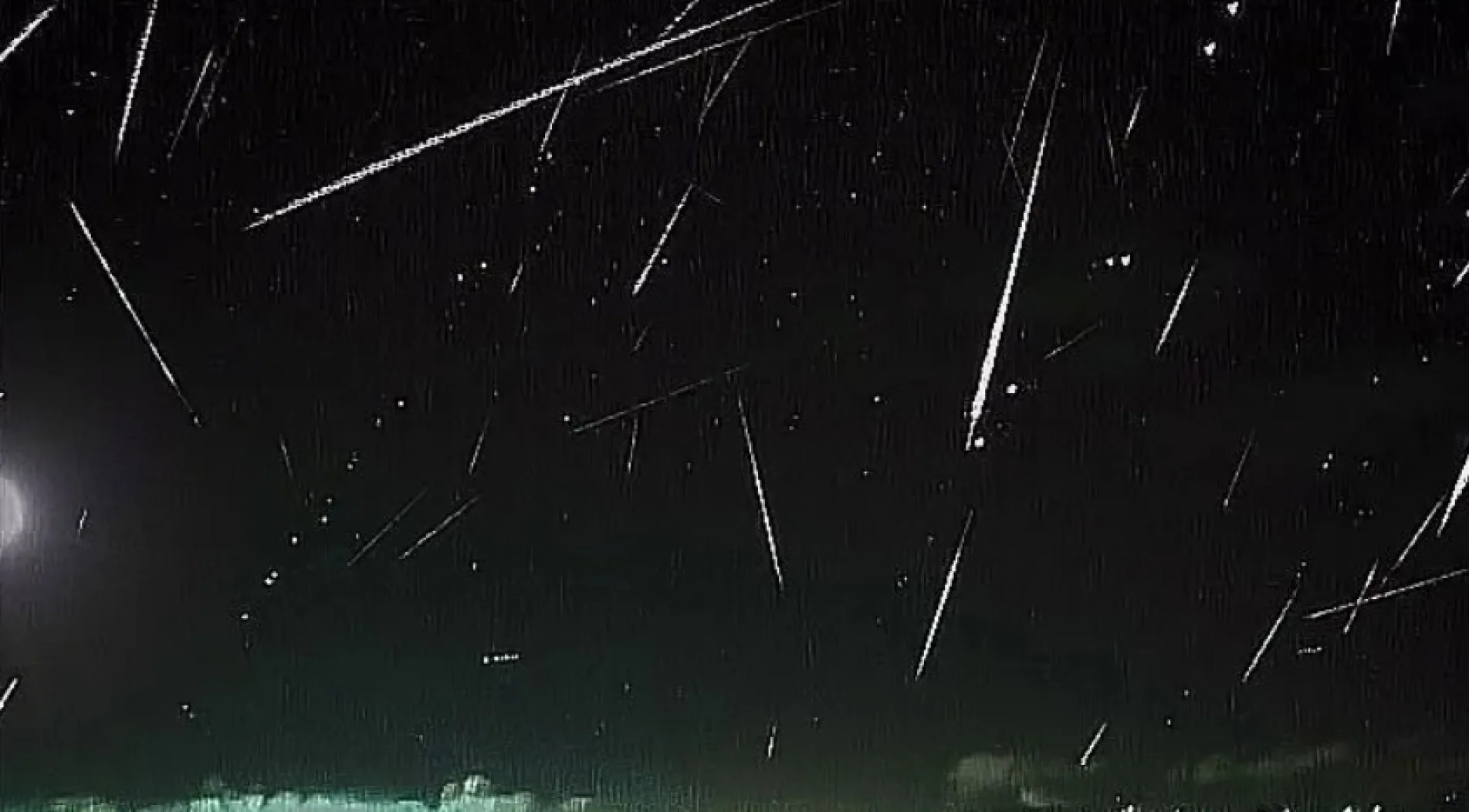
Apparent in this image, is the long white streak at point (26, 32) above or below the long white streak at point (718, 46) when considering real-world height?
above

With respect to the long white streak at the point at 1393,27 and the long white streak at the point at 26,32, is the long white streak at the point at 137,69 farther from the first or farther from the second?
the long white streak at the point at 1393,27

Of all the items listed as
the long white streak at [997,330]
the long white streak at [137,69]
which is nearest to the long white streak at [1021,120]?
the long white streak at [997,330]

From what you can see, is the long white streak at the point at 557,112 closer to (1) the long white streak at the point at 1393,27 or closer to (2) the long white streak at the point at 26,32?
(2) the long white streak at the point at 26,32

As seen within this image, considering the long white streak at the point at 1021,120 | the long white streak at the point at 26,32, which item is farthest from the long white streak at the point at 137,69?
the long white streak at the point at 1021,120

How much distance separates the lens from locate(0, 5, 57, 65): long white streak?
5.16 feet

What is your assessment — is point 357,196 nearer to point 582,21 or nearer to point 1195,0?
point 582,21

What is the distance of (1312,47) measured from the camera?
1.59 m

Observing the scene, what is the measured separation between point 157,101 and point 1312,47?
876 millimetres

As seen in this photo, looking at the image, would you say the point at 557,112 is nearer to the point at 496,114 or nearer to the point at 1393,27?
the point at 496,114

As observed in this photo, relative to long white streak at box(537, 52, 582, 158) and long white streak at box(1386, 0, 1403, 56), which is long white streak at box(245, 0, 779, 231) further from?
long white streak at box(1386, 0, 1403, 56)

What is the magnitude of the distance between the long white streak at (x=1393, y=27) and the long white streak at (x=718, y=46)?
1.36 feet

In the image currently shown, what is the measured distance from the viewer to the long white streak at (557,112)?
5.22ft

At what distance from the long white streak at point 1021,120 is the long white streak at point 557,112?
33cm

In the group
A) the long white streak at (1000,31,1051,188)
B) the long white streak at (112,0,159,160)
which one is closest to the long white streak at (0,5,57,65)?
the long white streak at (112,0,159,160)
